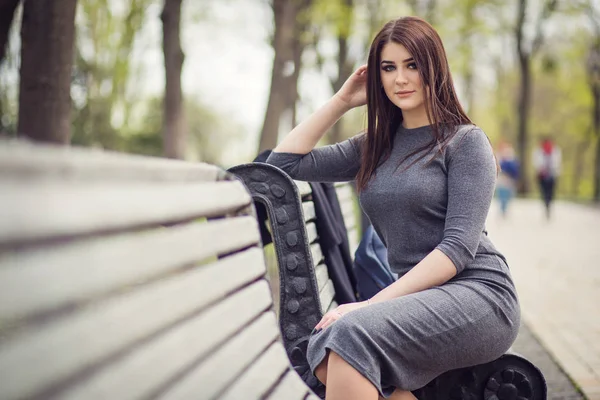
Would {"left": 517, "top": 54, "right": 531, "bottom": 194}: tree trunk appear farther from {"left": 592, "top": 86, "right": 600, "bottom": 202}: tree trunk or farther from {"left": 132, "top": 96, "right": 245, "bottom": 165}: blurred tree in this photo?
{"left": 132, "top": 96, "right": 245, "bottom": 165}: blurred tree

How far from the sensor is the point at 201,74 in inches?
1363

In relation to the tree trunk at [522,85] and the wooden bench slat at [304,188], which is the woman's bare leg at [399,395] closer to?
the wooden bench slat at [304,188]

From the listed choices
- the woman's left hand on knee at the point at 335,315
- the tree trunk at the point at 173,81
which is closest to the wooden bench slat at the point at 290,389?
the woman's left hand on knee at the point at 335,315

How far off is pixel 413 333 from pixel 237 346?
93 centimetres

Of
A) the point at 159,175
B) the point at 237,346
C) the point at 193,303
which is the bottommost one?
the point at 237,346

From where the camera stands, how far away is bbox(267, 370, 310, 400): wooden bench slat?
1.81m

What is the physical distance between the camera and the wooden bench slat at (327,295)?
2.97 m

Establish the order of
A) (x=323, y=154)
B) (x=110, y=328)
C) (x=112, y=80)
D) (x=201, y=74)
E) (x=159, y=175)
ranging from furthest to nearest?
1. (x=201, y=74)
2. (x=112, y=80)
3. (x=323, y=154)
4. (x=159, y=175)
5. (x=110, y=328)

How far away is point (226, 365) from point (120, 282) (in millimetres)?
496

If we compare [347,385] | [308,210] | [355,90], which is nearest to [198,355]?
[347,385]

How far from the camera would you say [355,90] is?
3.38 metres

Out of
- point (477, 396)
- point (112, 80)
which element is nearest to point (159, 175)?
point (477, 396)

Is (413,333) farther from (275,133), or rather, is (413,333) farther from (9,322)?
(275,133)

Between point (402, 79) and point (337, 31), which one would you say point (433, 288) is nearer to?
point (402, 79)
